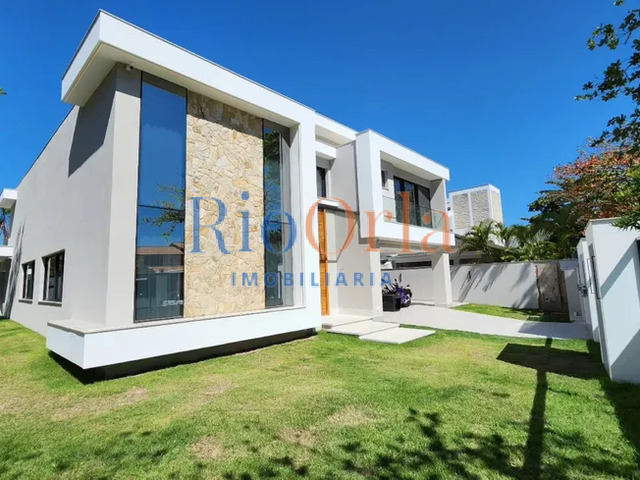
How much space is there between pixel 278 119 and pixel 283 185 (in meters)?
2.03

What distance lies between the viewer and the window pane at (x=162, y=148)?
7496 mm

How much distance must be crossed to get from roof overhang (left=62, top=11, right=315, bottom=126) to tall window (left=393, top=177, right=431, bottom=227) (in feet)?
26.2

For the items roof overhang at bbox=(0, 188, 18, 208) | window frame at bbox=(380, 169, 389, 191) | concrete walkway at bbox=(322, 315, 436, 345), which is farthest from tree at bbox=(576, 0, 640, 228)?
roof overhang at bbox=(0, 188, 18, 208)

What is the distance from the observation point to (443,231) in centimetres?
1839

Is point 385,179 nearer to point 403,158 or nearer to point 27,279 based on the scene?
point 403,158

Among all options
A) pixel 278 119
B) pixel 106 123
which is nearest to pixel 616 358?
pixel 278 119

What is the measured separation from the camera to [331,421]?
427 centimetres

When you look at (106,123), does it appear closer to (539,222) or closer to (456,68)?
(456,68)

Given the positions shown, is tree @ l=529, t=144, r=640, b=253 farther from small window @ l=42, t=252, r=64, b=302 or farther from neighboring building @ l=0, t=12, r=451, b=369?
small window @ l=42, t=252, r=64, b=302

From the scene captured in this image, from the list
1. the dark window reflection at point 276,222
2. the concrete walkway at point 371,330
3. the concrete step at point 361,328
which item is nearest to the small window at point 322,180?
the dark window reflection at point 276,222

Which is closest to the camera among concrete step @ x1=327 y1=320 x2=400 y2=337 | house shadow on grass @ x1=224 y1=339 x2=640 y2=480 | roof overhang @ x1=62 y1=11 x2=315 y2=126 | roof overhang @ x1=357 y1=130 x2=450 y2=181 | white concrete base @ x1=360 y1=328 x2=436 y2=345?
house shadow on grass @ x1=224 y1=339 x2=640 y2=480

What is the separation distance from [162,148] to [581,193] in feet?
55.5

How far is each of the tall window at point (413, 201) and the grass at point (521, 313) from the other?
4.70 meters

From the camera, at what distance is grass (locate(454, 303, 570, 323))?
13.2m
